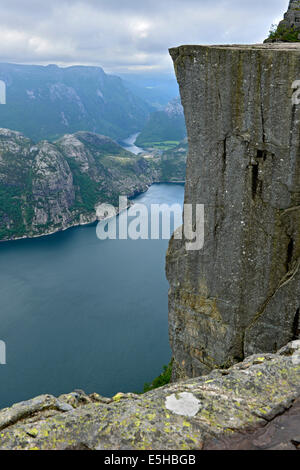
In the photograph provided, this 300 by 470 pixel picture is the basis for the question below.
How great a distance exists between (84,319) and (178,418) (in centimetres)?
6064

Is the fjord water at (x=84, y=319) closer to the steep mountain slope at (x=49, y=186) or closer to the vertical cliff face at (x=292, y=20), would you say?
the steep mountain slope at (x=49, y=186)

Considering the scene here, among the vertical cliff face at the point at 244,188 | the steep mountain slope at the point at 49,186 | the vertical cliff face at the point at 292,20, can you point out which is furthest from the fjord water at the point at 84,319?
the vertical cliff face at the point at 292,20

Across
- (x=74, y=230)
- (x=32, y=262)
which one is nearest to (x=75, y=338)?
(x=32, y=262)

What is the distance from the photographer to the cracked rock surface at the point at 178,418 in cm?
675

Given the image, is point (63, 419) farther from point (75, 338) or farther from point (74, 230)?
point (74, 230)

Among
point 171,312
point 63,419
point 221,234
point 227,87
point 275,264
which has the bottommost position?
point 171,312

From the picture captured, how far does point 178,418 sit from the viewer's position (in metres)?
7.30

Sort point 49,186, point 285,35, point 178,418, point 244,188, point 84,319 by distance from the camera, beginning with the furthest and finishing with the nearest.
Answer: point 49,186 → point 84,319 → point 285,35 → point 244,188 → point 178,418

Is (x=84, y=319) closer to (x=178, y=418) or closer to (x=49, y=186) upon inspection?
(x=178, y=418)

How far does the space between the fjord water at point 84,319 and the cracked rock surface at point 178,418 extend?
139 feet

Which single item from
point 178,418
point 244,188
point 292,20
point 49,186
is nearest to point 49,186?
point 49,186

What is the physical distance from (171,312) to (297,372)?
29.7 ft

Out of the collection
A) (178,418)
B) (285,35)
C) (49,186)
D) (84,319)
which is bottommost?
(84,319)

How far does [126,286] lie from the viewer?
7612 centimetres
